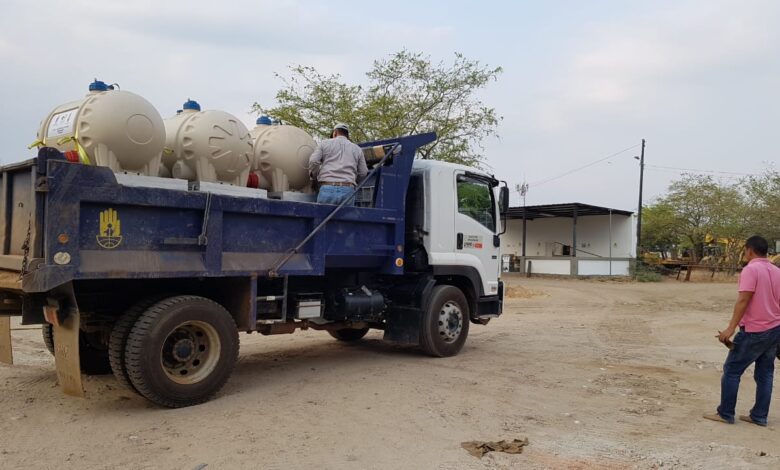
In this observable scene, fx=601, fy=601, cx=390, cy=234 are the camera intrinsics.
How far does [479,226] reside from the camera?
8.49 m

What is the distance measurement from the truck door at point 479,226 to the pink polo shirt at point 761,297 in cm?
367

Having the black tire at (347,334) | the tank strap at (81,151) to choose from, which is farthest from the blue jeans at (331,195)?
the black tire at (347,334)

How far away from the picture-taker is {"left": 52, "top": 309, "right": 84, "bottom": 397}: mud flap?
15.4 feet

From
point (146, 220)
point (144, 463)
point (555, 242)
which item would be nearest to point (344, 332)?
point (146, 220)

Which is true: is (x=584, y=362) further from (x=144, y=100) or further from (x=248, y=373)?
(x=144, y=100)

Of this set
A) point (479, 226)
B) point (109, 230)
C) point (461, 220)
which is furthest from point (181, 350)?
point (479, 226)

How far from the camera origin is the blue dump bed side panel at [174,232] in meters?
4.47

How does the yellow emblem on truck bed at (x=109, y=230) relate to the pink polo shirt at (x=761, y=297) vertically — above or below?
above

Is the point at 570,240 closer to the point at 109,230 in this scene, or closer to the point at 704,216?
the point at 704,216

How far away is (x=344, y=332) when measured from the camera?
929 centimetres

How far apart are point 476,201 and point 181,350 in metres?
4.73

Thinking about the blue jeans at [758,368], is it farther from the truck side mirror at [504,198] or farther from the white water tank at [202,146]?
the white water tank at [202,146]

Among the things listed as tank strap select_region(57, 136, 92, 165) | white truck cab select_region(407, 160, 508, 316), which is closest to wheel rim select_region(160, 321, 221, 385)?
tank strap select_region(57, 136, 92, 165)

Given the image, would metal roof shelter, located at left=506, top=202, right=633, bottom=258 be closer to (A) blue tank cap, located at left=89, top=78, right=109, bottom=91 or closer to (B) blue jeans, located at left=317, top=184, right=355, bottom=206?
(B) blue jeans, located at left=317, top=184, right=355, bottom=206
